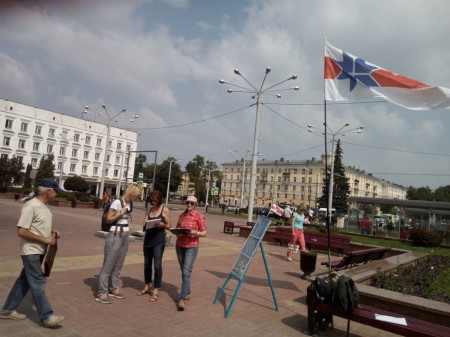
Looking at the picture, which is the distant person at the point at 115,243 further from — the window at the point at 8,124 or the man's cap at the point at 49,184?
the window at the point at 8,124

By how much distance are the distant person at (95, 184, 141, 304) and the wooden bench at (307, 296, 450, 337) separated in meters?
3.06

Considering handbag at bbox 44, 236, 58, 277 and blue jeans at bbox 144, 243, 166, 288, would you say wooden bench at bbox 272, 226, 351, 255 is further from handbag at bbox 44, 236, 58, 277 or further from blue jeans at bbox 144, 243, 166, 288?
handbag at bbox 44, 236, 58, 277

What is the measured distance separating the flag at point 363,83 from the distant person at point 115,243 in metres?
3.97

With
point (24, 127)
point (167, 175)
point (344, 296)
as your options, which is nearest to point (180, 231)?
point (344, 296)

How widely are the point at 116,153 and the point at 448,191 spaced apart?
9968cm

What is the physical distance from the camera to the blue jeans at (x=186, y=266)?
6117 millimetres

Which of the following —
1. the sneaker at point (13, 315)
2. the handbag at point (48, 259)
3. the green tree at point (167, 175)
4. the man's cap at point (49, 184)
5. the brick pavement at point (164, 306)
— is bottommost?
the brick pavement at point (164, 306)

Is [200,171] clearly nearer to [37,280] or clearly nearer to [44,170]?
[44,170]

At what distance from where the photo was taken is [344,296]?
4984 mm

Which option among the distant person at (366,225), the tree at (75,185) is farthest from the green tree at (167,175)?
the distant person at (366,225)

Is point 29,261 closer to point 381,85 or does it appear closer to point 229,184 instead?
point 381,85

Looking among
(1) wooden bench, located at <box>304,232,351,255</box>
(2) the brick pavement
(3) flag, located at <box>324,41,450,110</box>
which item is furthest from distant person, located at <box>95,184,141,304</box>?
(1) wooden bench, located at <box>304,232,351,255</box>

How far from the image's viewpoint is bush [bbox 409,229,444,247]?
19906mm

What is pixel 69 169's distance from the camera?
70.4 metres
